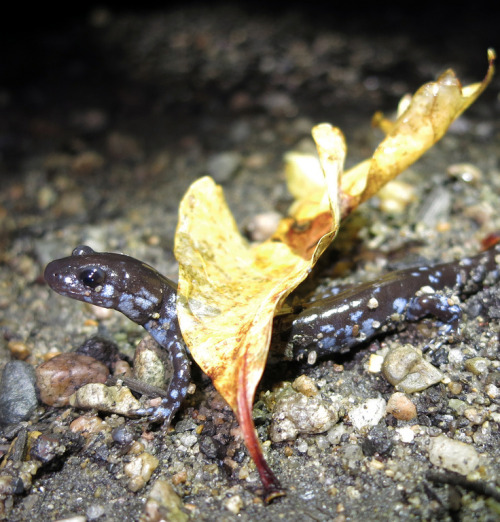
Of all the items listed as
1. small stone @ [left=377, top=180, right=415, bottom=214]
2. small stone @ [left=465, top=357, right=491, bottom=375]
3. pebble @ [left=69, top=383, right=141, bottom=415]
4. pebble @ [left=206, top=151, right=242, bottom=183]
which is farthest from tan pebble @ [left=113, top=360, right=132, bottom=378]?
small stone @ [left=377, top=180, right=415, bottom=214]

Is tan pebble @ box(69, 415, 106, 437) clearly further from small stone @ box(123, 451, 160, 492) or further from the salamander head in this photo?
the salamander head

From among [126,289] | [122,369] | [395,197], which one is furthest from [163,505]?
[395,197]

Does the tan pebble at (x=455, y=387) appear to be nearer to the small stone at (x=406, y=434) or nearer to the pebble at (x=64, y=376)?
the small stone at (x=406, y=434)

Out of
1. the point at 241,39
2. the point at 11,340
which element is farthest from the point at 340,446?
the point at 241,39

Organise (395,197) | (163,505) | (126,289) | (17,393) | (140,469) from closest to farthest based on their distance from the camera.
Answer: (163,505) → (140,469) → (17,393) → (126,289) → (395,197)

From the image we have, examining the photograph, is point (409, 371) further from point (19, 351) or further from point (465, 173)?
point (19, 351)

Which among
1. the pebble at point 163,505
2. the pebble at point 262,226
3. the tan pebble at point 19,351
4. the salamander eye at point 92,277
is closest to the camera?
the pebble at point 163,505

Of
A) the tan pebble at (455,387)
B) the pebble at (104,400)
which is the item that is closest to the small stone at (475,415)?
the tan pebble at (455,387)
